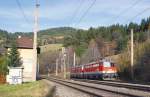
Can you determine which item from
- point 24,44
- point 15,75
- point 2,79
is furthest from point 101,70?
point 24,44

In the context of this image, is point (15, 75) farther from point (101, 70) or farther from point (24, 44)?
point (24, 44)

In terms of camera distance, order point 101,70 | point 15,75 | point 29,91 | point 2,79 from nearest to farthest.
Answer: point 29,91 < point 15,75 < point 2,79 < point 101,70

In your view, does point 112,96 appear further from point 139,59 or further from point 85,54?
point 85,54

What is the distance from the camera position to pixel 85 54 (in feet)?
487

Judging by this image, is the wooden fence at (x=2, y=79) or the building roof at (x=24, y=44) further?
the building roof at (x=24, y=44)

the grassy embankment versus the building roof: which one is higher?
the building roof

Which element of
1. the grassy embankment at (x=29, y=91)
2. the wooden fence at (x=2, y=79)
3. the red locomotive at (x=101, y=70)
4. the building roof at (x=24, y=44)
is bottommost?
the grassy embankment at (x=29, y=91)

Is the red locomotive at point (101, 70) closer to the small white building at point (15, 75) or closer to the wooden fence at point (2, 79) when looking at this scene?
the wooden fence at point (2, 79)

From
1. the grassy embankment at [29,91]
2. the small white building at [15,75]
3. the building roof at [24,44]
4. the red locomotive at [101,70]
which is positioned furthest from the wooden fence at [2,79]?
the building roof at [24,44]

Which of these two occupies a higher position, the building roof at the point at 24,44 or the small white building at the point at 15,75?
the building roof at the point at 24,44

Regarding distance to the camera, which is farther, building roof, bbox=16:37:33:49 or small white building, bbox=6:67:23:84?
building roof, bbox=16:37:33:49

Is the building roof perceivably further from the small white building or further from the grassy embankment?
the grassy embankment

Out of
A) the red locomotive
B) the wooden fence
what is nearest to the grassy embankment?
the wooden fence

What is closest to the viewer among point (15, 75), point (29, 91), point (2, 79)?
point (29, 91)
